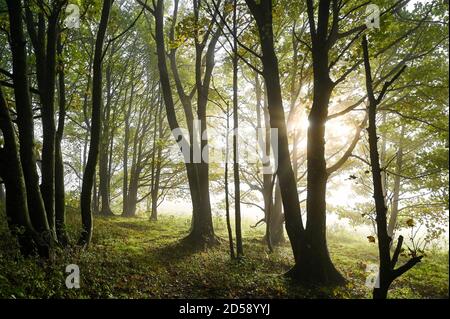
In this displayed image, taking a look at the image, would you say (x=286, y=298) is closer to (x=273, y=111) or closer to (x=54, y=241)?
(x=273, y=111)

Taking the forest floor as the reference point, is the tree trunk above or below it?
above

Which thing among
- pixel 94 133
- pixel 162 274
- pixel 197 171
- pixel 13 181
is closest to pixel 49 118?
pixel 94 133

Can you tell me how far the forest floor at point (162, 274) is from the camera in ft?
17.4

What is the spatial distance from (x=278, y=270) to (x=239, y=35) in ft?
25.6

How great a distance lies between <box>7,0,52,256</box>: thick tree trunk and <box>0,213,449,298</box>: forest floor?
619 millimetres

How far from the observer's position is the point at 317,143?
7.57 meters

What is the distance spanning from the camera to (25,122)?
645cm

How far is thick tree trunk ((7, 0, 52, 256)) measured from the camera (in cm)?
625

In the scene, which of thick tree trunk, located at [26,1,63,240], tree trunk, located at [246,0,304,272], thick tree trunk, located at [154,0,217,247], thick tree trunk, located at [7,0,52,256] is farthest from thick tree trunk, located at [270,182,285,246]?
thick tree trunk, located at [7,0,52,256]

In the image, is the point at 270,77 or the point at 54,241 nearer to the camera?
the point at 54,241

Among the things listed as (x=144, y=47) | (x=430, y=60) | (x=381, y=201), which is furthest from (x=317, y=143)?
(x=144, y=47)

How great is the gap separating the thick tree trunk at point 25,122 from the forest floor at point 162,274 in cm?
62

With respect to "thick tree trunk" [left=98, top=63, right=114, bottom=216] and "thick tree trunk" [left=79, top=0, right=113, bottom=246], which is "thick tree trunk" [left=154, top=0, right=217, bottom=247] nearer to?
"thick tree trunk" [left=79, top=0, right=113, bottom=246]

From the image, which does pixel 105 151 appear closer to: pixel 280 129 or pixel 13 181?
pixel 13 181
